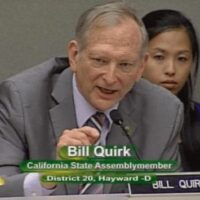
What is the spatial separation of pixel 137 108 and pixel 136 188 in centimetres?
47

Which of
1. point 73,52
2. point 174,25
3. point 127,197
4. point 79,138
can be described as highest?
point 174,25

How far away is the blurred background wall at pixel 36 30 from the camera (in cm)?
203

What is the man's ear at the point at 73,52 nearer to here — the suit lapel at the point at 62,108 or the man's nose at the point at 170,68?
the suit lapel at the point at 62,108

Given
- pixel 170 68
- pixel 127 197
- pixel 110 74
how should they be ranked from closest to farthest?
1. pixel 127 197
2. pixel 110 74
3. pixel 170 68

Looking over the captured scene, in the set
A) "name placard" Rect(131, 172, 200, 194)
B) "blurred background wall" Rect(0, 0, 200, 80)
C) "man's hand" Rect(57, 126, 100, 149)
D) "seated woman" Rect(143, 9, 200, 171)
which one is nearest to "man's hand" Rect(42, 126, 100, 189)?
"man's hand" Rect(57, 126, 100, 149)

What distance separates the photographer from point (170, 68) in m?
1.83

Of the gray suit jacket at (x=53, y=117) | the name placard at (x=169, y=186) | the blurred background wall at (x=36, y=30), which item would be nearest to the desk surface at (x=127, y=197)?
the name placard at (x=169, y=186)

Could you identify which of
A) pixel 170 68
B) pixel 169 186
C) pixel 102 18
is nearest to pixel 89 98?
pixel 102 18

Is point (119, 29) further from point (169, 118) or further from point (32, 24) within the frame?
point (32, 24)

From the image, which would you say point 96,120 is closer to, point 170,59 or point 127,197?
point 127,197

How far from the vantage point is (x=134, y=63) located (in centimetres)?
129

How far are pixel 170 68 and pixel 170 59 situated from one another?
0.03 meters

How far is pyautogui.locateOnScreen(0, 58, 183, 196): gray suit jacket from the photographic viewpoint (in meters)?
1.27

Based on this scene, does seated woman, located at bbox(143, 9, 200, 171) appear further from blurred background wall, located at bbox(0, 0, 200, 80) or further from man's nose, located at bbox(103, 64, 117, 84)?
man's nose, located at bbox(103, 64, 117, 84)
